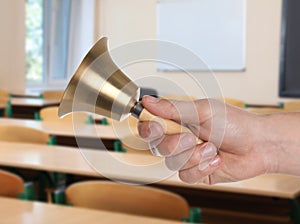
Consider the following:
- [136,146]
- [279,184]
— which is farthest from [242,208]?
[136,146]

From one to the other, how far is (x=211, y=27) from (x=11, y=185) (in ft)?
19.0

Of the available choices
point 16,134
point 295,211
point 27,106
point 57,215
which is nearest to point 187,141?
point 57,215

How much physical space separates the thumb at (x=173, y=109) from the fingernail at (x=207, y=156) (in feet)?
0.15

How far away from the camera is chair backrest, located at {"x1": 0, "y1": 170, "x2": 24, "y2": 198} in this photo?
2150 mm

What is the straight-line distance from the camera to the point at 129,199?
1.90 meters

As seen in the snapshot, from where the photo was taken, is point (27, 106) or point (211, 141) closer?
point (211, 141)

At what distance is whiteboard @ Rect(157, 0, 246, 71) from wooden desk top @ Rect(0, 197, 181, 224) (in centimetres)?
565

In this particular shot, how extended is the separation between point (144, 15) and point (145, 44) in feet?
25.1

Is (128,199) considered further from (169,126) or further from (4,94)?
(4,94)

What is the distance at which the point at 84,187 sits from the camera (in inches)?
77.6

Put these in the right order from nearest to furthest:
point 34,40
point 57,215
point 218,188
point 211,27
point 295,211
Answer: point 57,215
point 218,188
point 295,211
point 211,27
point 34,40

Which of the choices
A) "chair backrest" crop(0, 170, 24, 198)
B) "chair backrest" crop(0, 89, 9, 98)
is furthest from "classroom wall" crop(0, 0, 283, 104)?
"chair backrest" crop(0, 170, 24, 198)

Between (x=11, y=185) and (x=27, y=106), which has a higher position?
(x=11, y=185)

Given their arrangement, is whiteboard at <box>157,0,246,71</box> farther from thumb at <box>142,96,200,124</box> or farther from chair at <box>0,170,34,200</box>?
thumb at <box>142,96,200,124</box>
